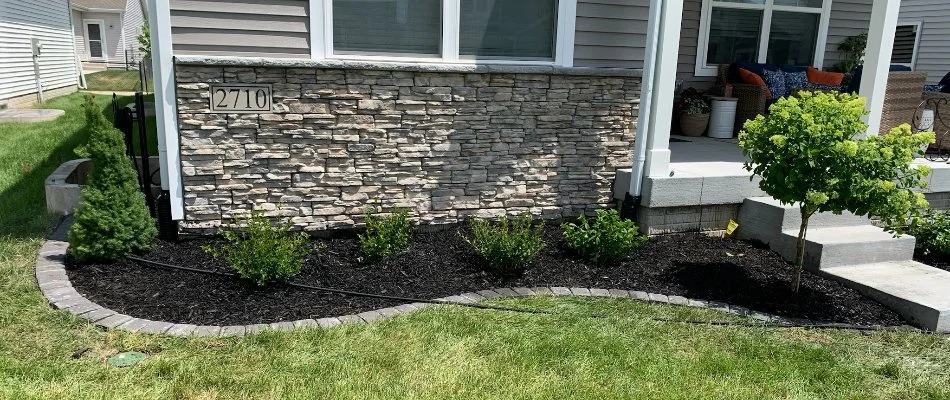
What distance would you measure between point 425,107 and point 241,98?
1.27m

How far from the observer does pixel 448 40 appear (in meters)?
4.86

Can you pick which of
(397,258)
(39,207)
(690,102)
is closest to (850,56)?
(690,102)

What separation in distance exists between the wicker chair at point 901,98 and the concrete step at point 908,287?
2.19m

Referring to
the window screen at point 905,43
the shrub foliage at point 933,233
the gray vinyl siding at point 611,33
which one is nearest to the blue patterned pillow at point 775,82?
the shrub foliage at point 933,233

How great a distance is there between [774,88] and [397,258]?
5.68m

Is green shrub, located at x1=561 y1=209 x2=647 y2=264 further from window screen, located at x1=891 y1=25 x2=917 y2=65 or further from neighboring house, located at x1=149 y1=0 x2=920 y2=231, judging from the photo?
window screen, located at x1=891 y1=25 x2=917 y2=65

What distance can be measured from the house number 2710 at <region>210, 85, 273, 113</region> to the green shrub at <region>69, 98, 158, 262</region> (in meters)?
0.65

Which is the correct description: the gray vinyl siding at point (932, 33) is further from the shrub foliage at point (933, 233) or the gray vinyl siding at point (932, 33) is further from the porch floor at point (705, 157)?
the shrub foliage at point (933, 233)

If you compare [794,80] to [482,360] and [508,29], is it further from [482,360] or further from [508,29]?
[482,360]


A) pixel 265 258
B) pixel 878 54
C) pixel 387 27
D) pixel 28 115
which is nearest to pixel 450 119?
pixel 387 27

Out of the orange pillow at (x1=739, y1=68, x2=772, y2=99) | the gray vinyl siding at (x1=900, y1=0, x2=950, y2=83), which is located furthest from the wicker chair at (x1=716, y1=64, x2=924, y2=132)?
the gray vinyl siding at (x1=900, y1=0, x2=950, y2=83)

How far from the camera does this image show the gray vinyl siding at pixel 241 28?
14.1 ft

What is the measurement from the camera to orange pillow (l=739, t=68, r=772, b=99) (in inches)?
308

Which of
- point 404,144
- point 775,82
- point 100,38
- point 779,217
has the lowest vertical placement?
point 779,217
